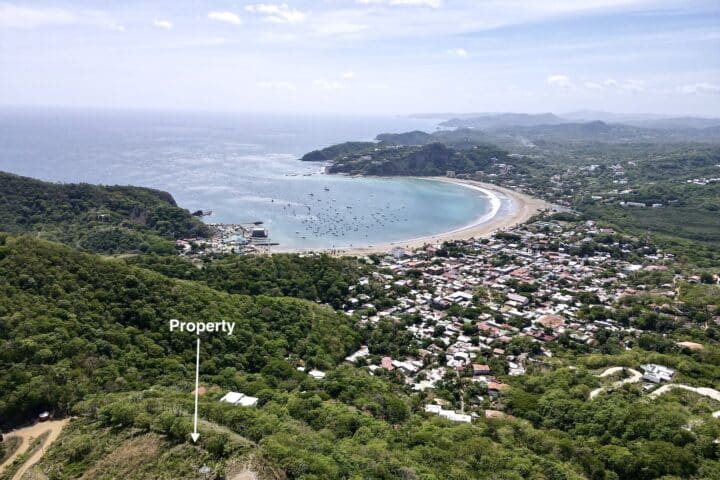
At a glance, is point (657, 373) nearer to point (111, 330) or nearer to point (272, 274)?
point (272, 274)

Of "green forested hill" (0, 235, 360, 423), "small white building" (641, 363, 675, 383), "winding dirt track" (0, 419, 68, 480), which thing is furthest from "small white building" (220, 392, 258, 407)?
"small white building" (641, 363, 675, 383)

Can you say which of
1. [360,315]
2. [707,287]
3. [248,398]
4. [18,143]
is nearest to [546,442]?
[248,398]

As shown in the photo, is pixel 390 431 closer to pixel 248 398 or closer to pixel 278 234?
pixel 248 398

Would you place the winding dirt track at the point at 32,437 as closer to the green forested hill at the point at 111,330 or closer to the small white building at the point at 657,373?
the green forested hill at the point at 111,330

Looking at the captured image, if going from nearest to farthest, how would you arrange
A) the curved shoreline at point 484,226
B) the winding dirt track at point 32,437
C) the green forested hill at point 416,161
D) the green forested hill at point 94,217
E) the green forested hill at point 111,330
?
1. the winding dirt track at point 32,437
2. the green forested hill at point 111,330
3. the green forested hill at point 94,217
4. the curved shoreline at point 484,226
5. the green forested hill at point 416,161

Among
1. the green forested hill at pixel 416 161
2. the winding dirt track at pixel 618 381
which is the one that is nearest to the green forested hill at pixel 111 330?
the winding dirt track at pixel 618 381
